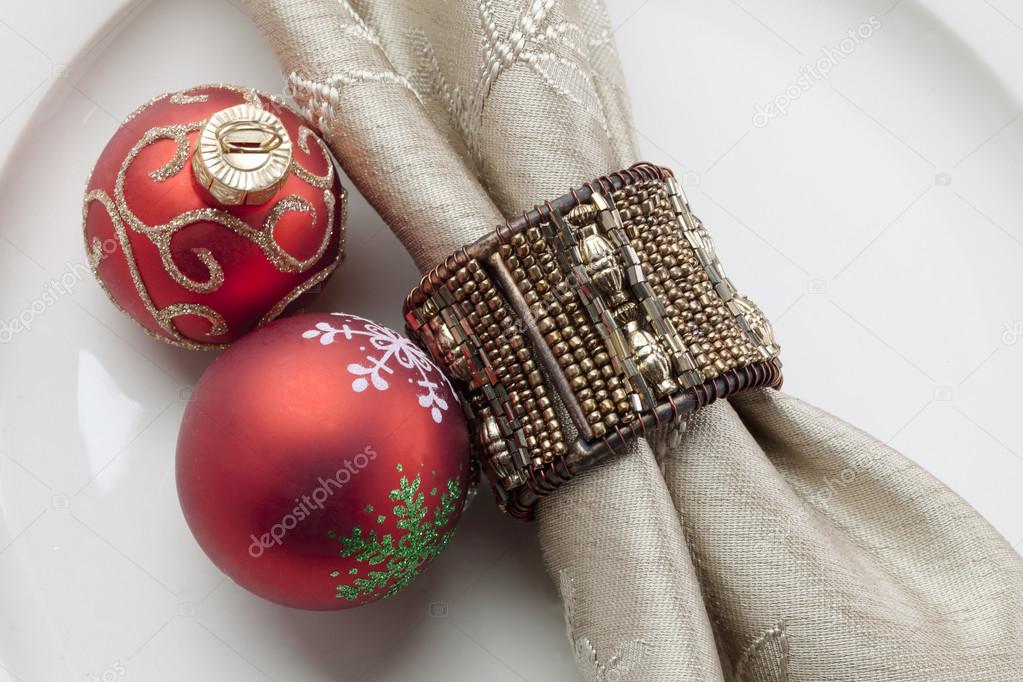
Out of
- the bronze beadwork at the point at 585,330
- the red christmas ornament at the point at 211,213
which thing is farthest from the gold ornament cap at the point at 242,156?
the bronze beadwork at the point at 585,330

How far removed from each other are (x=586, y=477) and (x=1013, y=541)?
308 millimetres

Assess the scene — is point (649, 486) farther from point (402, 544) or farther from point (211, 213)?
point (211, 213)

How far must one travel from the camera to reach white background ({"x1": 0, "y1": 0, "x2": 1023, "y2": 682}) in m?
0.60

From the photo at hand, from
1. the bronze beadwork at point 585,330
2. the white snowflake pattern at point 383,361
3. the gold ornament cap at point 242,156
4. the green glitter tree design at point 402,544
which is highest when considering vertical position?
the bronze beadwork at point 585,330

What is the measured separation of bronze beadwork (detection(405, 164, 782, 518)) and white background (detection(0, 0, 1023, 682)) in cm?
13

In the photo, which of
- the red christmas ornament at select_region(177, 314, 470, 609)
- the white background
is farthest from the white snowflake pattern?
the white background

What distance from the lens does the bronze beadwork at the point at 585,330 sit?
0.52 m

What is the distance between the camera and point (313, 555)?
0.50 metres

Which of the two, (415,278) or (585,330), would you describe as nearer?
(585,330)

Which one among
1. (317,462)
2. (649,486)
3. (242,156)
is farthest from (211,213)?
(649,486)

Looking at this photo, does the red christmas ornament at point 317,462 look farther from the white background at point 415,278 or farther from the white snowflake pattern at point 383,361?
the white background at point 415,278

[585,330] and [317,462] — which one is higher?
[585,330]

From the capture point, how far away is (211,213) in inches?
20.5

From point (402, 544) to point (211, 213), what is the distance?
0.21 metres
